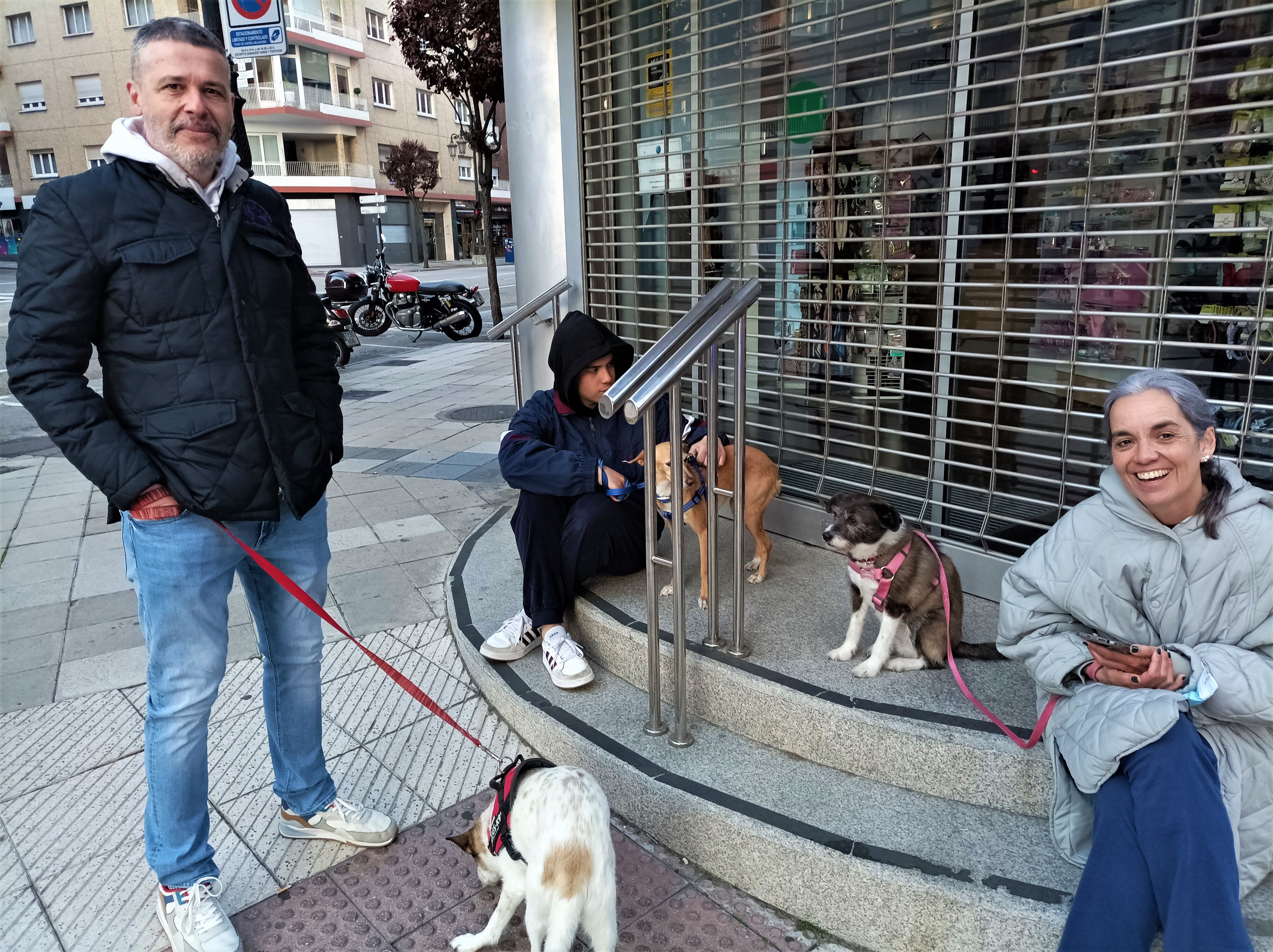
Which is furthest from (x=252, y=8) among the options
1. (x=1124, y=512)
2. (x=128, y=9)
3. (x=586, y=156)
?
(x=128, y=9)

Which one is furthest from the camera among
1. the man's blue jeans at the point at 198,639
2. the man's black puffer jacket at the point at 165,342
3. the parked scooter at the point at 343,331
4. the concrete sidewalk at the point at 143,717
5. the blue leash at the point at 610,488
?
the parked scooter at the point at 343,331

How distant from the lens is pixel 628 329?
5.15m

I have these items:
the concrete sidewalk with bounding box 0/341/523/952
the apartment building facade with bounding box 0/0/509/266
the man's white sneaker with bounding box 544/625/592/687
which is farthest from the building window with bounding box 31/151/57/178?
the man's white sneaker with bounding box 544/625/592/687

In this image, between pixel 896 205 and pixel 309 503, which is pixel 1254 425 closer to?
pixel 896 205

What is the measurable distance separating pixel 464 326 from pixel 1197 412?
15.8 metres

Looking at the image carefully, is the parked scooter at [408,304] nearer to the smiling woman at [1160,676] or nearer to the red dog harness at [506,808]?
the red dog harness at [506,808]

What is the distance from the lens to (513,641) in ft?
11.6

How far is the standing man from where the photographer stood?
1.97 metres

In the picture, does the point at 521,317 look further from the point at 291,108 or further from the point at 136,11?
the point at 136,11

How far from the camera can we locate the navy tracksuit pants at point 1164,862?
1733 mm

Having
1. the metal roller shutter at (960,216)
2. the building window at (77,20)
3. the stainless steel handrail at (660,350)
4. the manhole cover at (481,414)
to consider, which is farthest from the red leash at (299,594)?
the building window at (77,20)

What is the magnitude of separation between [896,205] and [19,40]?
57.3 m

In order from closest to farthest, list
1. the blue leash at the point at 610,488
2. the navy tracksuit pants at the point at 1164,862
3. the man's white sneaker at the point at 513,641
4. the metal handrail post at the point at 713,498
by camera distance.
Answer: the navy tracksuit pants at the point at 1164,862 → the metal handrail post at the point at 713,498 → the blue leash at the point at 610,488 → the man's white sneaker at the point at 513,641

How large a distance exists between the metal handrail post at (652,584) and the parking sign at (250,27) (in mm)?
4269
